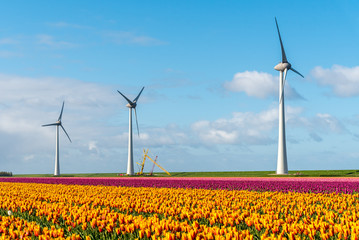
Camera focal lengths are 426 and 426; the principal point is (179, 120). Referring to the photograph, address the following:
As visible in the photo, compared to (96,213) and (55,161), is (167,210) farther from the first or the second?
(55,161)

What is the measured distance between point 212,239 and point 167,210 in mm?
4806

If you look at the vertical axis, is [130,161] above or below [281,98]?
below

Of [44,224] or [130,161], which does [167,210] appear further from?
[130,161]

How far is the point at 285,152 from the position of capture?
163 ft

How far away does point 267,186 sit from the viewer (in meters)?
27.2

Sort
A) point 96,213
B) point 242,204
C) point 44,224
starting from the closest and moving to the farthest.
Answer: point 96,213
point 44,224
point 242,204

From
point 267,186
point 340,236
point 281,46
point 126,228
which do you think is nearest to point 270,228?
point 340,236

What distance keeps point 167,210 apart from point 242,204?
3470 mm

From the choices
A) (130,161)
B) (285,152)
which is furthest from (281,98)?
(130,161)

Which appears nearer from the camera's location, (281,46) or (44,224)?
(44,224)

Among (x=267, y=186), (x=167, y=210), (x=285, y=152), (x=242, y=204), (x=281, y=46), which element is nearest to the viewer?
(x=167, y=210)

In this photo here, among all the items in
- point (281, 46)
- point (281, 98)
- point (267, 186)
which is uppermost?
point (281, 46)

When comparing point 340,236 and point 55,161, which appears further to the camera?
point 55,161

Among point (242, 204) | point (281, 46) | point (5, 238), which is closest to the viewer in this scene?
point (5, 238)
